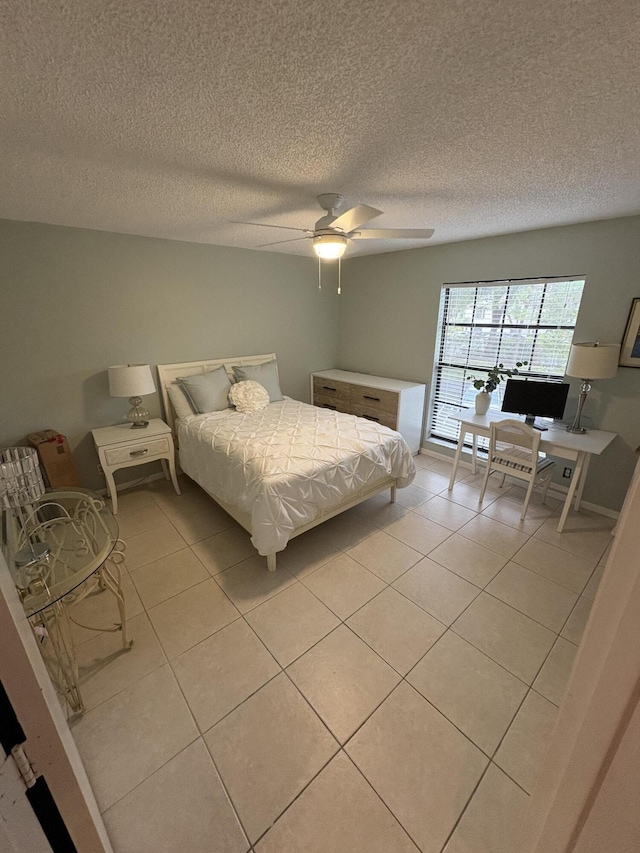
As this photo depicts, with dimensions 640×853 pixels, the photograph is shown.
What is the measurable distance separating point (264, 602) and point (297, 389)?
115 inches

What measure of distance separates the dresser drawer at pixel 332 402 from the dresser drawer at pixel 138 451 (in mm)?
1985

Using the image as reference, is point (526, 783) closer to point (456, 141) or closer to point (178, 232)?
point (456, 141)

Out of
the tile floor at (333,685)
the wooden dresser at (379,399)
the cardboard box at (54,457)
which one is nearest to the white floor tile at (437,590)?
the tile floor at (333,685)

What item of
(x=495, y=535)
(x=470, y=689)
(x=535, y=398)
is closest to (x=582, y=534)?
(x=495, y=535)

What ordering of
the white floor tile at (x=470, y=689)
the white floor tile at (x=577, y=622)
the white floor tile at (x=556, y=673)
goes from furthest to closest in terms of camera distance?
the white floor tile at (x=577, y=622) → the white floor tile at (x=556, y=673) → the white floor tile at (x=470, y=689)

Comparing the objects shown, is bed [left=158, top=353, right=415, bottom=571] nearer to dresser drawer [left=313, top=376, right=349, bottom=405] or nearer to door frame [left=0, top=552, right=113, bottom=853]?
dresser drawer [left=313, top=376, right=349, bottom=405]

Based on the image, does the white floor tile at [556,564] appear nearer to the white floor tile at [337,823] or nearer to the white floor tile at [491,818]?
the white floor tile at [491,818]

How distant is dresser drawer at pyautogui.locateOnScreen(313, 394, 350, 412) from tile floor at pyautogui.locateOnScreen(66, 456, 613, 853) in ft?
6.23

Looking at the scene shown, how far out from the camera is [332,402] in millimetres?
4375

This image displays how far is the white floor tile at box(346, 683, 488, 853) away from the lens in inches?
46.2

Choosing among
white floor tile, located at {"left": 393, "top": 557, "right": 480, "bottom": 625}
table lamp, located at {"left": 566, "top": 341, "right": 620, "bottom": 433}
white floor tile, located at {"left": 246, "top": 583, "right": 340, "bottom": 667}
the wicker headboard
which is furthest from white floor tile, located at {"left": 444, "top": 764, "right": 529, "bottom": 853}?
the wicker headboard

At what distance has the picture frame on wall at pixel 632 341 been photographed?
246 cm

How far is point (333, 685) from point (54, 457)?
2.63 metres

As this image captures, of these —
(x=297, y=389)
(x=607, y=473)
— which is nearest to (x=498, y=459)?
(x=607, y=473)
